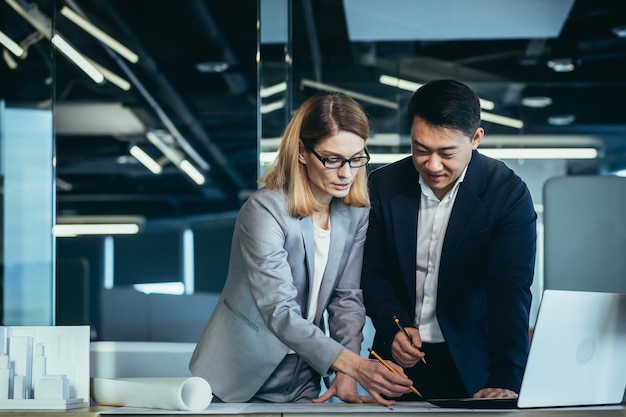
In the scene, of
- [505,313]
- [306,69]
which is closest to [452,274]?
[505,313]

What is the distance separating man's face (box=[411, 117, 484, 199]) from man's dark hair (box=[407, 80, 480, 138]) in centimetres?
2

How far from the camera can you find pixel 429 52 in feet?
17.4

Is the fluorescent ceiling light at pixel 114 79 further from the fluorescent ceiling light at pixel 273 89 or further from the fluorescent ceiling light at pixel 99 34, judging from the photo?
the fluorescent ceiling light at pixel 273 89

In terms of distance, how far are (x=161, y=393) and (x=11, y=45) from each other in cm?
349

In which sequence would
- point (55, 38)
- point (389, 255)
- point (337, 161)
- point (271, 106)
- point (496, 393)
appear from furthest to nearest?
point (55, 38)
point (271, 106)
point (389, 255)
point (337, 161)
point (496, 393)

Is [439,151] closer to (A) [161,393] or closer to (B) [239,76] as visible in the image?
(A) [161,393]

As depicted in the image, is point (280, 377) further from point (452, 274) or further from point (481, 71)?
point (481, 71)

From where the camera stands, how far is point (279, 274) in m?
2.29

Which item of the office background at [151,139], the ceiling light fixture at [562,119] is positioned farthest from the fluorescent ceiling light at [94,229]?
the ceiling light fixture at [562,119]

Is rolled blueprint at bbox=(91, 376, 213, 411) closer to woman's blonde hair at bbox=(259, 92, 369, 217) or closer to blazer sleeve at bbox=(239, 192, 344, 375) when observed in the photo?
blazer sleeve at bbox=(239, 192, 344, 375)

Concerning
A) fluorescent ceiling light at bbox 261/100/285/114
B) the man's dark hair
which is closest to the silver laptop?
the man's dark hair

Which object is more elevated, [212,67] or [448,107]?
[212,67]

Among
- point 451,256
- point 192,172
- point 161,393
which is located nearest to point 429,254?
point 451,256

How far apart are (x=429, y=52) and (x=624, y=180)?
142cm
